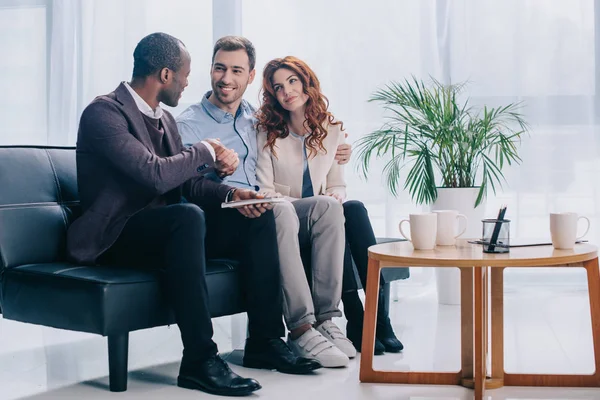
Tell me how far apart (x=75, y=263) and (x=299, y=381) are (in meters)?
0.74

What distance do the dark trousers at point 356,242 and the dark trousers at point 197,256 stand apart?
333 mm

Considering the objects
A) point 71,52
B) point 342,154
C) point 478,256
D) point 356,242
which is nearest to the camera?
point 478,256

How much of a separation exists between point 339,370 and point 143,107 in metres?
0.99

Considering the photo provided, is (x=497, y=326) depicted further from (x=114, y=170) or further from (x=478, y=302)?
(x=114, y=170)

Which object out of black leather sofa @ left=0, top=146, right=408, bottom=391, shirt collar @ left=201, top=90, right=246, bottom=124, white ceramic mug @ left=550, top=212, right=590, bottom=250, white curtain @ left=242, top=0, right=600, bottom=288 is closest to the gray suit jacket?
black leather sofa @ left=0, top=146, right=408, bottom=391

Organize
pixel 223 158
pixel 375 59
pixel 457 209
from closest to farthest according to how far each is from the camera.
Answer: pixel 223 158, pixel 457 209, pixel 375 59

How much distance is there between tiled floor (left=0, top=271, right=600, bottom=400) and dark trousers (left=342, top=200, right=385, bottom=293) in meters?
0.27

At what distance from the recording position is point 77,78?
14.9 feet

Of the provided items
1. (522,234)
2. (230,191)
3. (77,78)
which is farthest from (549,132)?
(77,78)

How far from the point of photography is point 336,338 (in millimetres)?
2488

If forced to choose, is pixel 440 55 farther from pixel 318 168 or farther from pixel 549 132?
pixel 318 168

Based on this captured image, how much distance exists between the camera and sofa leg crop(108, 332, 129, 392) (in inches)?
81.3

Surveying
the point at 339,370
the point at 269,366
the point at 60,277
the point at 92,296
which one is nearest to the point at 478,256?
the point at 339,370

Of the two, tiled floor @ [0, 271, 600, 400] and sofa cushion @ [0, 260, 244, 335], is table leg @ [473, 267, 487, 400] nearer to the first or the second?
tiled floor @ [0, 271, 600, 400]
